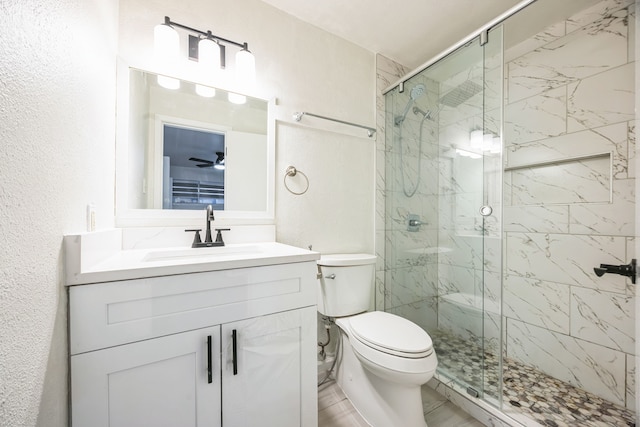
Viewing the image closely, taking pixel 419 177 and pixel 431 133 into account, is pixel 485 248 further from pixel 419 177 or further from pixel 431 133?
pixel 431 133

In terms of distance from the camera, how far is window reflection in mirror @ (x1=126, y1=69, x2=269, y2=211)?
1.16 metres

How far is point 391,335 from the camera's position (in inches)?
45.8

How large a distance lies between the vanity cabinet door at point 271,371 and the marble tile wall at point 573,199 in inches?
64.1

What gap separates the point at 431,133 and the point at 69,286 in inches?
82.1

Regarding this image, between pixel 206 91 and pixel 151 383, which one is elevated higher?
pixel 206 91

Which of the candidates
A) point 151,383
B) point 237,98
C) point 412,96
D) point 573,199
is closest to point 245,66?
point 237,98

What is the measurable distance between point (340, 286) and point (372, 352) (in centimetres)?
40

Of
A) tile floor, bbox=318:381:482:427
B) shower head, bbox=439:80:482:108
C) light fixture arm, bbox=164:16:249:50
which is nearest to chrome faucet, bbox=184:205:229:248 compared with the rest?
light fixture arm, bbox=164:16:249:50

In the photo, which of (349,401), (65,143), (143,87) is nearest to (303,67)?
(143,87)

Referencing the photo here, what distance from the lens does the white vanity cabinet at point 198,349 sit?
0.67 m

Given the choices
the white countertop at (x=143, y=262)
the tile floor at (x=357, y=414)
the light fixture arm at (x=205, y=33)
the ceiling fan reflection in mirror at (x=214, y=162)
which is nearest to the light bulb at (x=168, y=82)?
the light fixture arm at (x=205, y=33)

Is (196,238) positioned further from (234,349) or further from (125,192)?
(234,349)

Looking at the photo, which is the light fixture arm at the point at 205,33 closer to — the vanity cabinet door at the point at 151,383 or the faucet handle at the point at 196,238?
the faucet handle at the point at 196,238

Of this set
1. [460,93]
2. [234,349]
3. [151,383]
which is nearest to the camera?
[151,383]
